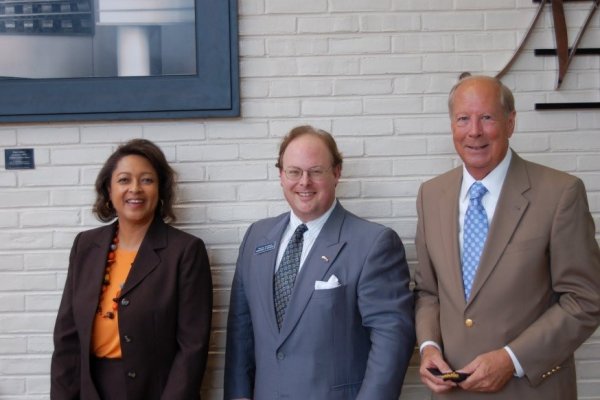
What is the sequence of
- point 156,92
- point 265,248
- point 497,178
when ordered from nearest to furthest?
point 497,178
point 265,248
point 156,92

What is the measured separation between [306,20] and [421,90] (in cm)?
54

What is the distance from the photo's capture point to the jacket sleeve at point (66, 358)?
8.50 ft

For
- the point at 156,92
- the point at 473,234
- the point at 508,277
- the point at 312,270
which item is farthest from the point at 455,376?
the point at 156,92

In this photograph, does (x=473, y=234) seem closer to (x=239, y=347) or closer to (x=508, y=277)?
(x=508, y=277)

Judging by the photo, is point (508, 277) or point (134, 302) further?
point (134, 302)

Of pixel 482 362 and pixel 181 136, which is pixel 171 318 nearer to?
pixel 181 136

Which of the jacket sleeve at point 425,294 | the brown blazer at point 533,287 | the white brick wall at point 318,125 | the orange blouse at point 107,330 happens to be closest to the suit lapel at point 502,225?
the brown blazer at point 533,287

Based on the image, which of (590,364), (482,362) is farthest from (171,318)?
(590,364)

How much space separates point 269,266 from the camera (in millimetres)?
2486

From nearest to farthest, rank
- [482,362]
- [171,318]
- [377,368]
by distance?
[482,362] → [377,368] → [171,318]

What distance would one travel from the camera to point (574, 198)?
2.16 metres

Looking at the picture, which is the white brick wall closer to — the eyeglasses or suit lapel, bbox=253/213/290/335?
suit lapel, bbox=253/213/290/335

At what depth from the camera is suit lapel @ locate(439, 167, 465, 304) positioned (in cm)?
226

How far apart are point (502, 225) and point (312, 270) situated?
2.06 ft
